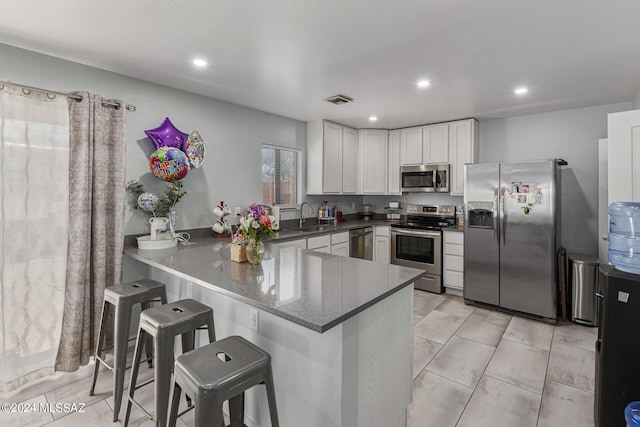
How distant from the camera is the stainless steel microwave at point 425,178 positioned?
4.60 metres

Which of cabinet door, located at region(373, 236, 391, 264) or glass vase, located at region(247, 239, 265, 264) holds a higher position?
glass vase, located at region(247, 239, 265, 264)

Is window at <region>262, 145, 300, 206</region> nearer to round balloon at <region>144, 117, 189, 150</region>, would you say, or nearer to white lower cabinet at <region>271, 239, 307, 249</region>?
white lower cabinet at <region>271, 239, 307, 249</region>

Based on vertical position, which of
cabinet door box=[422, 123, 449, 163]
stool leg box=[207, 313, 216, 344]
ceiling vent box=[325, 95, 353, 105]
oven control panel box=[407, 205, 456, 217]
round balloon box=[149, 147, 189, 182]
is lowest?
stool leg box=[207, 313, 216, 344]

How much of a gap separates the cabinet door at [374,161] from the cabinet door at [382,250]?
32.9 inches

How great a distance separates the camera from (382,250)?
193 inches

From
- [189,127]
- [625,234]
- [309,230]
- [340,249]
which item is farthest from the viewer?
[340,249]

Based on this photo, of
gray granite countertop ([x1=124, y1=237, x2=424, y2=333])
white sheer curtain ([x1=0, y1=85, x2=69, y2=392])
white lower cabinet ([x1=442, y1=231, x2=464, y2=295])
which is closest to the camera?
gray granite countertop ([x1=124, y1=237, x2=424, y2=333])

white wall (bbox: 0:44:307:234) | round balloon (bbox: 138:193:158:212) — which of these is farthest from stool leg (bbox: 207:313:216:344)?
white wall (bbox: 0:44:307:234)

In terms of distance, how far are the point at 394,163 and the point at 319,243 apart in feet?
6.82

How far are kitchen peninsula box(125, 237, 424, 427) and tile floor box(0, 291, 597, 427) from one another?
0.46m

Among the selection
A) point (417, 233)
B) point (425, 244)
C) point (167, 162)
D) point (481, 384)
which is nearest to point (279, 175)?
point (167, 162)

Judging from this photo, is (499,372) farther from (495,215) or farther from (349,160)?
(349,160)

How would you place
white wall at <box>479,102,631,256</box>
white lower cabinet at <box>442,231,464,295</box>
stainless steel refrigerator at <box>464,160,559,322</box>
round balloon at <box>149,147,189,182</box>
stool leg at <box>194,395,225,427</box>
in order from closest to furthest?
stool leg at <box>194,395,225,427</box>
round balloon at <box>149,147,189,182</box>
stainless steel refrigerator at <box>464,160,559,322</box>
white wall at <box>479,102,631,256</box>
white lower cabinet at <box>442,231,464,295</box>

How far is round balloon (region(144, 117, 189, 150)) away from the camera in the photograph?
2896 mm
